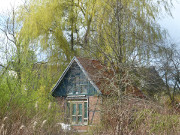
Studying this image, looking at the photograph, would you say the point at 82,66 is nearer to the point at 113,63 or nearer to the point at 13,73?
the point at 113,63

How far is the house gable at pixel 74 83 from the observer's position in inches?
836

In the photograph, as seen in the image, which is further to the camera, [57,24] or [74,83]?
[57,24]

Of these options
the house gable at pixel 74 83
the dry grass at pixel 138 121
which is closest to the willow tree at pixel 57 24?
the house gable at pixel 74 83

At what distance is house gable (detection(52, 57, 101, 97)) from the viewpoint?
2123 centimetres

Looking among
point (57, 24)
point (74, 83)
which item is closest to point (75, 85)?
point (74, 83)

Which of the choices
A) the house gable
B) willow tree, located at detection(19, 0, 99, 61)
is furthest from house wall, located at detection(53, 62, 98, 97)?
willow tree, located at detection(19, 0, 99, 61)

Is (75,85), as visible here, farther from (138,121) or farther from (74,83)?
(138,121)

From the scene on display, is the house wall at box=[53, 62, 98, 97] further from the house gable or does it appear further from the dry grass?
the dry grass

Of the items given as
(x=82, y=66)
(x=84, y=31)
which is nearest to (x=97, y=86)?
(x=82, y=66)

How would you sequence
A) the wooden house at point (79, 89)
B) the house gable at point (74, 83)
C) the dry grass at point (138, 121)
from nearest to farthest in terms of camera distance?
the dry grass at point (138, 121) → the wooden house at point (79, 89) → the house gable at point (74, 83)

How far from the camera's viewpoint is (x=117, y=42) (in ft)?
51.5

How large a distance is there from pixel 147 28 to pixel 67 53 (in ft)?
22.8

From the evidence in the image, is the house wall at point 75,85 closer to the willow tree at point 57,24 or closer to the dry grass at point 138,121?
the willow tree at point 57,24

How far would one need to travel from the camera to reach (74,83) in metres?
22.2
